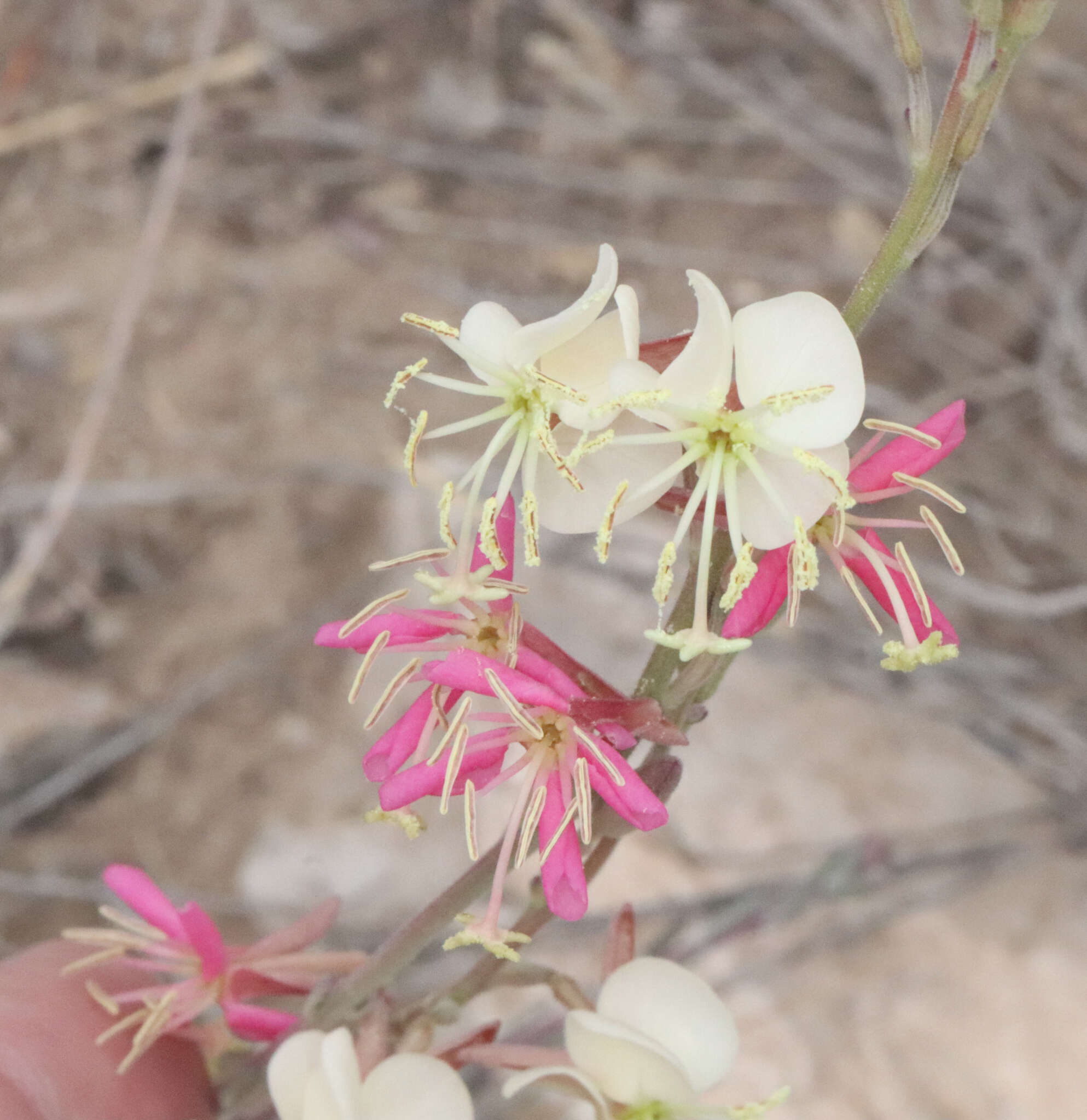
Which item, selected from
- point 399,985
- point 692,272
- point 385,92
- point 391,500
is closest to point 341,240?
point 385,92

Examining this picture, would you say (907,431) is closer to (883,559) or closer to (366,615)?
(883,559)

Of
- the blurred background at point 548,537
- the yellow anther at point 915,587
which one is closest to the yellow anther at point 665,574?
the yellow anther at point 915,587

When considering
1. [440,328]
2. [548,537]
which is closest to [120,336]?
[548,537]

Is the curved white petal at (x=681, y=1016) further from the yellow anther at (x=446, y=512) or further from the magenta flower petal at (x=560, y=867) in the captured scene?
the yellow anther at (x=446, y=512)

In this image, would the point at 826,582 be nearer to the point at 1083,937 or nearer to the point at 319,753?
the point at 1083,937

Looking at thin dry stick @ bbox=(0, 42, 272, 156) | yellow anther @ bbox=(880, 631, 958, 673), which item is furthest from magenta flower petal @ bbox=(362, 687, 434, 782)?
thin dry stick @ bbox=(0, 42, 272, 156)

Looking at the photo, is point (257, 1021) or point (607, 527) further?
point (257, 1021)
